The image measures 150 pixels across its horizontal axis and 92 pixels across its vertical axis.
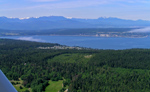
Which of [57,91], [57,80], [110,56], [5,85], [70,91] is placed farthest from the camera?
[110,56]

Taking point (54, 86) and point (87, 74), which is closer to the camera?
point (54, 86)

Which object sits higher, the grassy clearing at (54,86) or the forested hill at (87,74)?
the forested hill at (87,74)

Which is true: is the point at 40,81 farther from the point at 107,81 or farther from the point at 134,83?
the point at 134,83

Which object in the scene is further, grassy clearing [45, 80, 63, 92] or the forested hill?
grassy clearing [45, 80, 63, 92]

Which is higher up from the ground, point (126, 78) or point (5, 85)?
point (5, 85)

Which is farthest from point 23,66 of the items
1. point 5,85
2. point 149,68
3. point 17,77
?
point 5,85

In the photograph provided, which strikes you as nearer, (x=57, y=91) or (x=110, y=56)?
(x=57, y=91)

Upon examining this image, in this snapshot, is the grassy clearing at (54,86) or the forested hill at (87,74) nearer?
the forested hill at (87,74)

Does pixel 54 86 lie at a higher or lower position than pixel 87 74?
lower

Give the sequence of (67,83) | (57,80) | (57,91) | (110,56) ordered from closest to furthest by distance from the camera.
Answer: (57,91) < (67,83) < (57,80) < (110,56)

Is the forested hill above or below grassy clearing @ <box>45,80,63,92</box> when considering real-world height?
above
